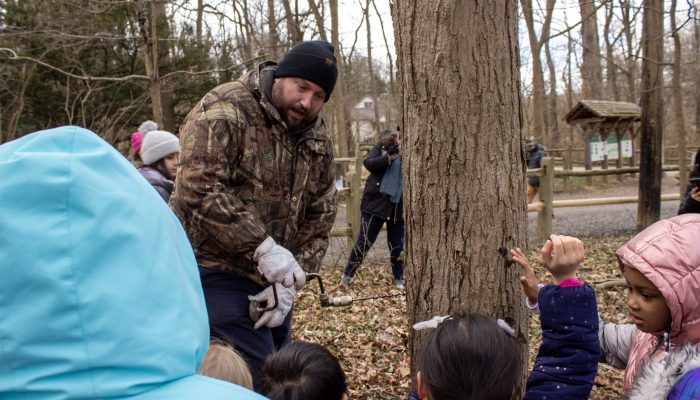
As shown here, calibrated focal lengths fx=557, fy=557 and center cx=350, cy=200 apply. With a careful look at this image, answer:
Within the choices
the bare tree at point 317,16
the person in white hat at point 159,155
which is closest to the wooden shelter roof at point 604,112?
the bare tree at point 317,16

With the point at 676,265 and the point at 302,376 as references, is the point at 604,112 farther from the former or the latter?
the point at 302,376

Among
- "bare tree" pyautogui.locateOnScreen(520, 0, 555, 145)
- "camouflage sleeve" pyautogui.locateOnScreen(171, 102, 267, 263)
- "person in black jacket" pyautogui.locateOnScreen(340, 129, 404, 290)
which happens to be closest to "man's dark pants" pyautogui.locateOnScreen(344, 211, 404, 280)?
"person in black jacket" pyautogui.locateOnScreen(340, 129, 404, 290)

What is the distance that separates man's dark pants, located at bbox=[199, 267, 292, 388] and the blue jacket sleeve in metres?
1.15

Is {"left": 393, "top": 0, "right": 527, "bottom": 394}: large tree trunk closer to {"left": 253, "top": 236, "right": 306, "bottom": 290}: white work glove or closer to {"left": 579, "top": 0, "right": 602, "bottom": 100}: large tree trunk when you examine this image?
{"left": 253, "top": 236, "right": 306, "bottom": 290}: white work glove

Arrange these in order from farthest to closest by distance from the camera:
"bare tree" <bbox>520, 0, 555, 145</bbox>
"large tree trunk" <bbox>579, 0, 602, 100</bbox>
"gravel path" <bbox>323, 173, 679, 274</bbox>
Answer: "large tree trunk" <bbox>579, 0, 602, 100</bbox> → "bare tree" <bbox>520, 0, 555, 145</bbox> → "gravel path" <bbox>323, 173, 679, 274</bbox>

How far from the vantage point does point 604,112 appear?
15766 mm

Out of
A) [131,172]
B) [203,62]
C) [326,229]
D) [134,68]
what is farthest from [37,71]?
[131,172]

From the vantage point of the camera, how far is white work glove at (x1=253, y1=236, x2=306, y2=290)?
7.30ft

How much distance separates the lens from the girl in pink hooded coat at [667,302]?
1.60 m

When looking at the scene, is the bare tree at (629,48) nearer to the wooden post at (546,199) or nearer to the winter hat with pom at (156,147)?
the wooden post at (546,199)

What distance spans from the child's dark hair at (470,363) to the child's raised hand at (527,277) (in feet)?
1.58

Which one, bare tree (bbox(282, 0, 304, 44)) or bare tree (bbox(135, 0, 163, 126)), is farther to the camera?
bare tree (bbox(282, 0, 304, 44))

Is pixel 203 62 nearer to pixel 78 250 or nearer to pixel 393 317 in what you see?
pixel 393 317

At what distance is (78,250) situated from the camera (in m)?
0.86
